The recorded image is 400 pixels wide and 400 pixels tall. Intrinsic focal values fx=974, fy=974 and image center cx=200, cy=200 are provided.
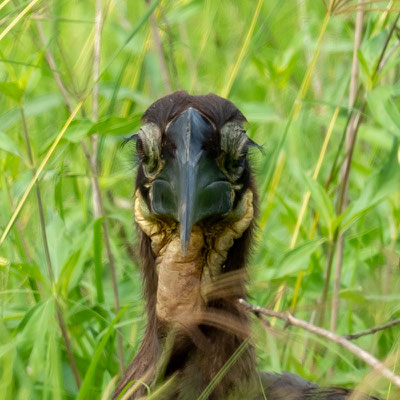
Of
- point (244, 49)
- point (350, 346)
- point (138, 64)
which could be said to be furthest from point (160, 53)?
point (350, 346)

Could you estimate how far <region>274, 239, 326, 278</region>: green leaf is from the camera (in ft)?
8.23

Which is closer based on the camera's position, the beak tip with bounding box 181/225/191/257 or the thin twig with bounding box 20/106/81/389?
the beak tip with bounding box 181/225/191/257

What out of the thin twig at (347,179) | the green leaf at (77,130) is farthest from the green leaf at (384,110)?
the green leaf at (77,130)

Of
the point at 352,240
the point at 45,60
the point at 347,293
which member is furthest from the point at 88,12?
the point at 347,293

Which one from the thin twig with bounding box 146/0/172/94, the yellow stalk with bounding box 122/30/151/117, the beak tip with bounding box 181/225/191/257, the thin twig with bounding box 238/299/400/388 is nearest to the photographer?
the thin twig with bounding box 238/299/400/388

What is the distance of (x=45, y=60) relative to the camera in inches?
120

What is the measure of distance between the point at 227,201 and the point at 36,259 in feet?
2.74

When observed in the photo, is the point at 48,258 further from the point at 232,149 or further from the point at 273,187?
the point at 273,187

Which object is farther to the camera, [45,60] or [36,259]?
[45,60]

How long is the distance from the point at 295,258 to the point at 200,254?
17.5 inches

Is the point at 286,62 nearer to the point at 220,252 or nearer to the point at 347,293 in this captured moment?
the point at 347,293

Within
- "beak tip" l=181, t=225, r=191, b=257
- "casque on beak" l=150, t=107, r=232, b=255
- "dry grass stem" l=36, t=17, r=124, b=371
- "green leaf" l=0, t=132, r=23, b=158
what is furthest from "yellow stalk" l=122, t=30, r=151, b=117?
"beak tip" l=181, t=225, r=191, b=257

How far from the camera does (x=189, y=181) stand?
77.7 inches

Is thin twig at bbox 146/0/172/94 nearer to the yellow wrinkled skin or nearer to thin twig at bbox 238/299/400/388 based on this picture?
the yellow wrinkled skin
